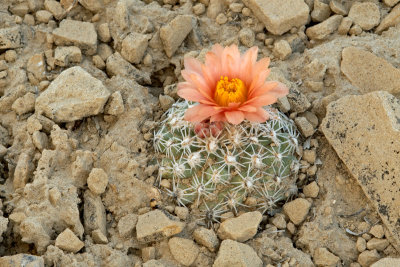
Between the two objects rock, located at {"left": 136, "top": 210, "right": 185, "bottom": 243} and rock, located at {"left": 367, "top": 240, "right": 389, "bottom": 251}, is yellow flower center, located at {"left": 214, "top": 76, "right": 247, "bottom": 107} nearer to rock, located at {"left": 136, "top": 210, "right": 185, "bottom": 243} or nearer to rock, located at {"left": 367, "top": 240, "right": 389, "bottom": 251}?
rock, located at {"left": 136, "top": 210, "right": 185, "bottom": 243}

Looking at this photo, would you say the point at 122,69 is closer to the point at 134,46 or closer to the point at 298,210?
the point at 134,46

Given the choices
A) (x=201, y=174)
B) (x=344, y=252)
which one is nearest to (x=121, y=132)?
(x=201, y=174)

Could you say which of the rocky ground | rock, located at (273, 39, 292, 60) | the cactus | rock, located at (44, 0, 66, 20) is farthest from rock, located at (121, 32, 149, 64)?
rock, located at (273, 39, 292, 60)

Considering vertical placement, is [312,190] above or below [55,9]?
below

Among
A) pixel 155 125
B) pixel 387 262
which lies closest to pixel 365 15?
pixel 155 125

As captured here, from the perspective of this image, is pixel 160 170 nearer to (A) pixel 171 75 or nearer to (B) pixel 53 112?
→ (B) pixel 53 112

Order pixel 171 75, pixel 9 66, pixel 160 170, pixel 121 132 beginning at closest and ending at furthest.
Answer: pixel 160 170 < pixel 121 132 < pixel 9 66 < pixel 171 75
